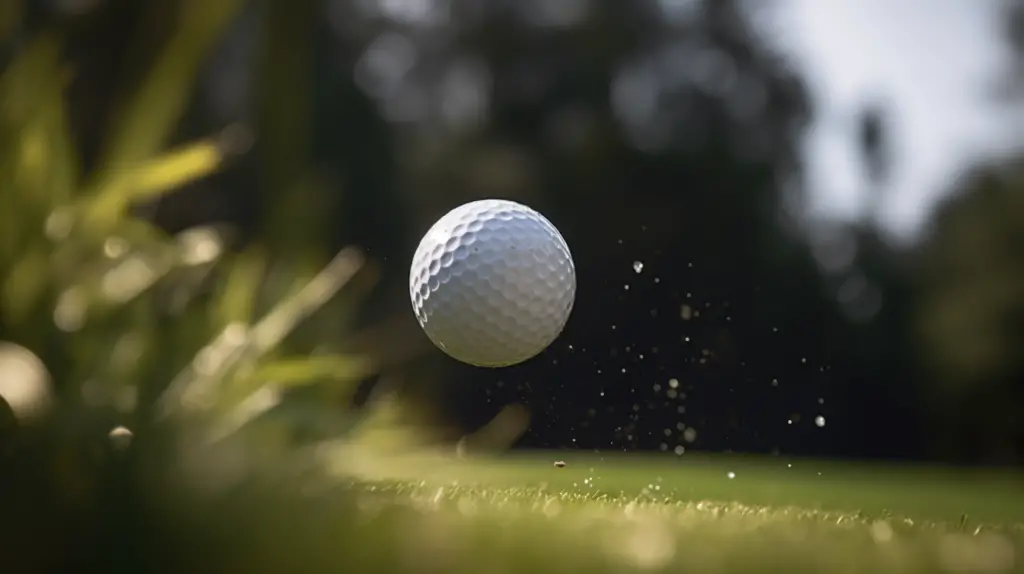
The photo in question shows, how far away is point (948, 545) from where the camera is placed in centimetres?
121

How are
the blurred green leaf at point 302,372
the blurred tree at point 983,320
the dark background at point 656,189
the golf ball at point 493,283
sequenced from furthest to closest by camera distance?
the blurred tree at point 983,320
the dark background at point 656,189
the golf ball at point 493,283
the blurred green leaf at point 302,372

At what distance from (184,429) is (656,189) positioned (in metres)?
12.7

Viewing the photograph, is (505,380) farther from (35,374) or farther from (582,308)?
(35,374)

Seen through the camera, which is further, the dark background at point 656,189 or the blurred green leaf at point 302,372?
the dark background at point 656,189

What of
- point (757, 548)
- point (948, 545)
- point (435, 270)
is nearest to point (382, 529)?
point (757, 548)

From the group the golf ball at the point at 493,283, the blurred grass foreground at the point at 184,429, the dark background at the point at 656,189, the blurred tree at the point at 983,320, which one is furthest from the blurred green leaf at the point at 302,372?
the blurred tree at the point at 983,320

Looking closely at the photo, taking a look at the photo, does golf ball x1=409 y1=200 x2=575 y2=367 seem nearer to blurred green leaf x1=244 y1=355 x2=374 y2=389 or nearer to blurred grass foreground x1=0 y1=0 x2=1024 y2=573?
blurred grass foreground x1=0 y1=0 x2=1024 y2=573

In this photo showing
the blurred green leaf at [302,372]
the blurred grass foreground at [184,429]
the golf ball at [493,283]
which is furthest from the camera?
the golf ball at [493,283]

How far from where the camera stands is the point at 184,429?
0.98 metres

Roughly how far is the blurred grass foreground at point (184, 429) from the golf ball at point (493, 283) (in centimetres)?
197

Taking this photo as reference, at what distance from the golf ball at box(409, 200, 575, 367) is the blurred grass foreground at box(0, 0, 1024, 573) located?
6.45 feet

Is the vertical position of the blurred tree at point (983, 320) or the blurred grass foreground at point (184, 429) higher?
the blurred grass foreground at point (184, 429)

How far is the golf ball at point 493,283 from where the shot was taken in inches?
149

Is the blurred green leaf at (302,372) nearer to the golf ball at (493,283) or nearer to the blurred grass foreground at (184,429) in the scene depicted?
the blurred grass foreground at (184,429)
